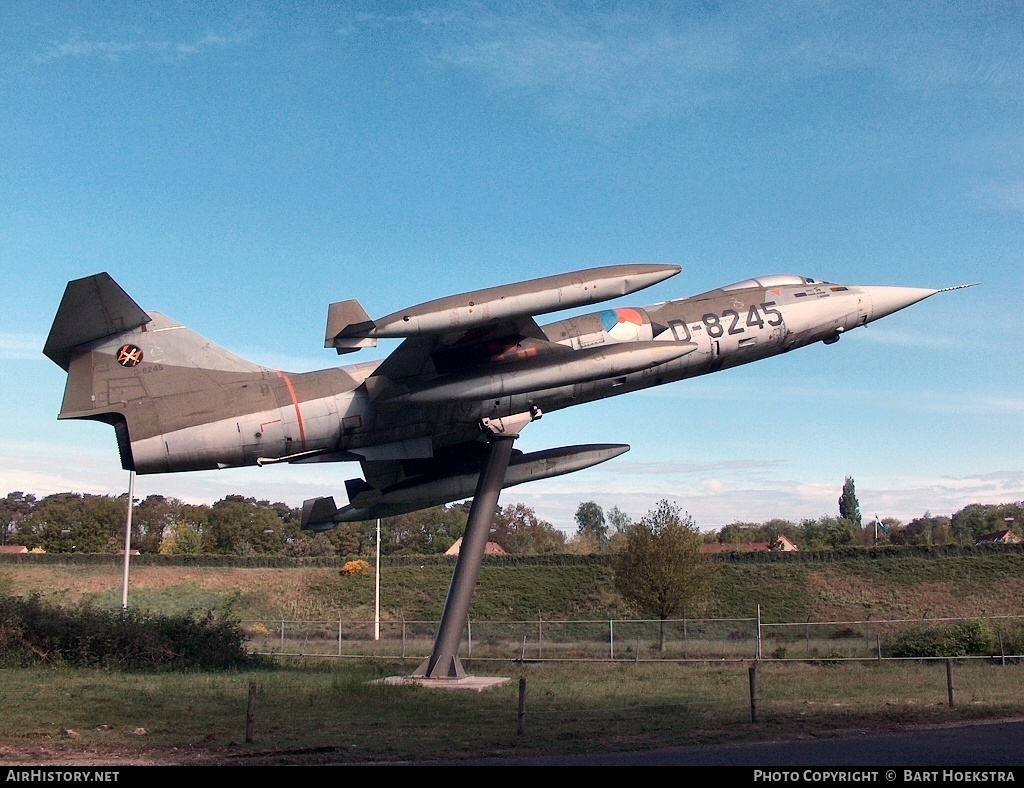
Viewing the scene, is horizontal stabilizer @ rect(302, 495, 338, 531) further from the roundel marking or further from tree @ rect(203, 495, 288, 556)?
tree @ rect(203, 495, 288, 556)

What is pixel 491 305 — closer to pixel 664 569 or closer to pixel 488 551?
pixel 664 569

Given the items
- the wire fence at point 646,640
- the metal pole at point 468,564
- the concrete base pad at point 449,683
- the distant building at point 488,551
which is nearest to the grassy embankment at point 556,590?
the wire fence at point 646,640

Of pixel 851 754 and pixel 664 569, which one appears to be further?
pixel 664 569

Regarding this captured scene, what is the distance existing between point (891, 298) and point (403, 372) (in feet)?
39.0

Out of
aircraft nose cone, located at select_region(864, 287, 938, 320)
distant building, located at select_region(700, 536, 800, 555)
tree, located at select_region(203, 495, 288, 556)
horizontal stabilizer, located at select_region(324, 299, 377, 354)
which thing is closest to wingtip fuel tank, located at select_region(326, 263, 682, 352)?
horizontal stabilizer, located at select_region(324, 299, 377, 354)

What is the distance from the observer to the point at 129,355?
17.7m

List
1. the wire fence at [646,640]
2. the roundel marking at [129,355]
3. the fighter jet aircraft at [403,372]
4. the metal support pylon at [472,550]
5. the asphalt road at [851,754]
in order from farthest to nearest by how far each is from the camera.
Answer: the wire fence at [646,640]
the metal support pylon at [472,550]
the roundel marking at [129,355]
the fighter jet aircraft at [403,372]
the asphalt road at [851,754]

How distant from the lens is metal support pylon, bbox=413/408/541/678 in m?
20.0

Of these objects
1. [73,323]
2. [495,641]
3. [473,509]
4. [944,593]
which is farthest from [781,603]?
[73,323]

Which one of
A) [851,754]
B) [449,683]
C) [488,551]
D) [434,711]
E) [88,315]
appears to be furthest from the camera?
[488,551]

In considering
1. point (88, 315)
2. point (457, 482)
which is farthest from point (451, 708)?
point (88, 315)

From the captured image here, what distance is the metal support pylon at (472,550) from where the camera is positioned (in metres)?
20.0

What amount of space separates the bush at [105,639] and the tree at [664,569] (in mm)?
15891

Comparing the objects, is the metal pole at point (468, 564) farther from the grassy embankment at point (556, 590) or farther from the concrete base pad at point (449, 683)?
the grassy embankment at point (556, 590)
